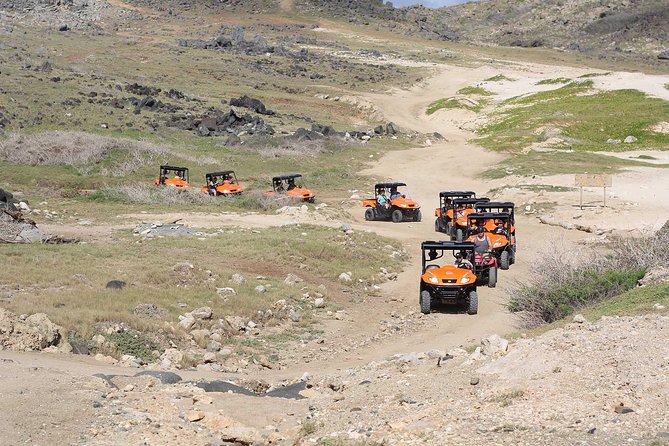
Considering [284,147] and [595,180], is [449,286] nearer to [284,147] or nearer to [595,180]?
[595,180]

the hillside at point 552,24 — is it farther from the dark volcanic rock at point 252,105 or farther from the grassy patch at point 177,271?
the grassy patch at point 177,271

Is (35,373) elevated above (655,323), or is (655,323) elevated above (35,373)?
(655,323)

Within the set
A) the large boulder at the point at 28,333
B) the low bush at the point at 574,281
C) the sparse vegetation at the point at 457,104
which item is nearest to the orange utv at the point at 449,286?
the low bush at the point at 574,281

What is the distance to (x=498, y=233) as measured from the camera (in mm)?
24219

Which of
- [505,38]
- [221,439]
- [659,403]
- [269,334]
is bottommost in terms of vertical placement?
[269,334]

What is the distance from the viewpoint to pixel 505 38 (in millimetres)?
158000

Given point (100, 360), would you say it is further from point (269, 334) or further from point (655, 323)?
point (655, 323)

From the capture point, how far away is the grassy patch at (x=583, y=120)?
174ft

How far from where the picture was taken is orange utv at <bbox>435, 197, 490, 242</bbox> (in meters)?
27.5

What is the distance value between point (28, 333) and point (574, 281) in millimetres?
9856

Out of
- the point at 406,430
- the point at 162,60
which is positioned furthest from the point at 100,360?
the point at 162,60

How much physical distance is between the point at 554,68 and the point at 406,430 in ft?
334

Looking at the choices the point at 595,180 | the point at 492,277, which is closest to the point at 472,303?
the point at 492,277

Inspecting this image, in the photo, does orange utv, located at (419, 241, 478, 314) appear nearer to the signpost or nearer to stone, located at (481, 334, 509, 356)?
stone, located at (481, 334, 509, 356)
